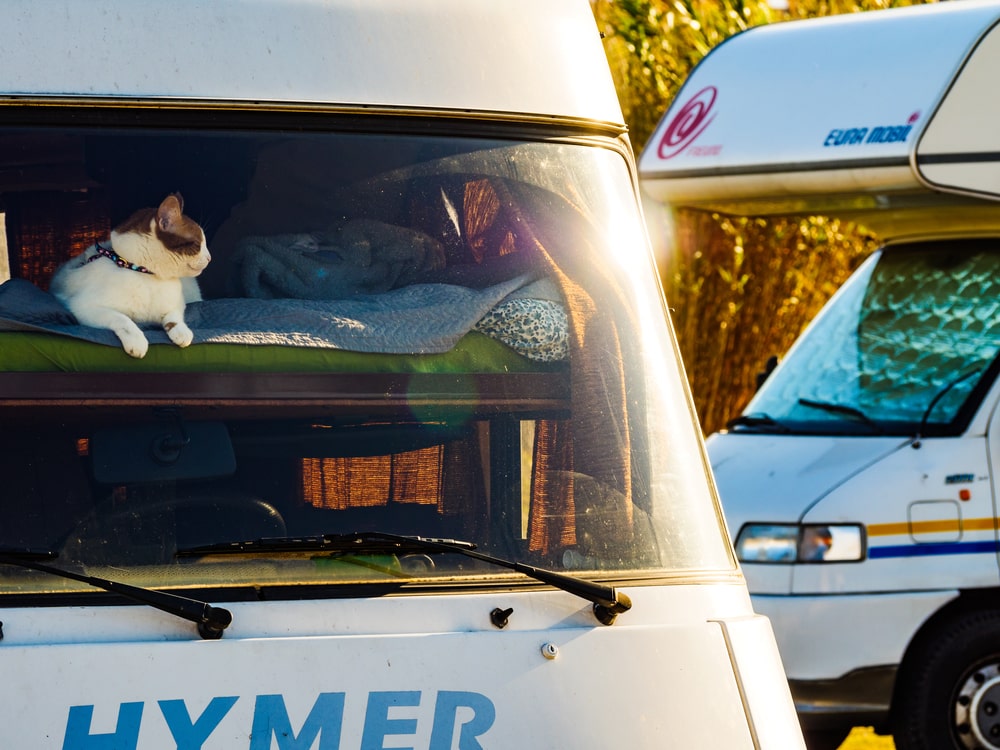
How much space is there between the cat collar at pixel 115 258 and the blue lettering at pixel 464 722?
3.29 ft

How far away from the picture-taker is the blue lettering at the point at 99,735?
2492mm

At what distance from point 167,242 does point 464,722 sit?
1069mm

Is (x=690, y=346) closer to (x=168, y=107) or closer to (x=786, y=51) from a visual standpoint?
(x=786, y=51)

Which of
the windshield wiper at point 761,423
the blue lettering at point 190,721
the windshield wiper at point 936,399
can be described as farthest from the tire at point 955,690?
the blue lettering at point 190,721

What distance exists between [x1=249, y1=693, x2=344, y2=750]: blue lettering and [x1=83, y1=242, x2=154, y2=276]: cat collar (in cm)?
90

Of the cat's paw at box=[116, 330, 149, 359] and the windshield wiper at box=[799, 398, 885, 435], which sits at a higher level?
the windshield wiper at box=[799, 398, 885, 435]

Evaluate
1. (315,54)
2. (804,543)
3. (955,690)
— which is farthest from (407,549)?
(955,690)

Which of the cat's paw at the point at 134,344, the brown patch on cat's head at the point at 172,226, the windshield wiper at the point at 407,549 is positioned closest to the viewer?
the windshield wiper at the point at 407,549

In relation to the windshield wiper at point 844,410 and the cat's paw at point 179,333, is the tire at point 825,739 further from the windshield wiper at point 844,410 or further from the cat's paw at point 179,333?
the cat's paw at point 179,333

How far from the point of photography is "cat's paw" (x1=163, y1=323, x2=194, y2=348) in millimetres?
2918

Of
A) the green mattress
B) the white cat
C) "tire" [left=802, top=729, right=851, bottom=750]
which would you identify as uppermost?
the white cat

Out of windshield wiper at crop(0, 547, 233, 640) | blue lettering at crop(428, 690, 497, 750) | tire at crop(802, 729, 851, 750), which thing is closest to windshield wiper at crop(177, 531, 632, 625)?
windshield wiper at crop(0, 547, 233, 640)

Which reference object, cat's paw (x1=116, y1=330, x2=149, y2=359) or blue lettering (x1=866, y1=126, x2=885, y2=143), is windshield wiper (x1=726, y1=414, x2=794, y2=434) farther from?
cat's paw (x1=116, y1=330, x2=149, y2=359)

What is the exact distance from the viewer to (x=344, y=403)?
299 cm
